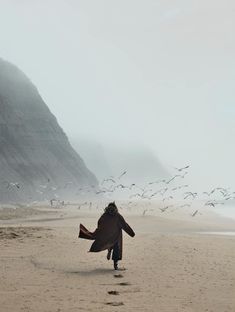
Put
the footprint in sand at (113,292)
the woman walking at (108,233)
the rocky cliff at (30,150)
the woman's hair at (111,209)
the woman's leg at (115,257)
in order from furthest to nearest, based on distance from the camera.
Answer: the rocky cliff at (30,150), the woman's hair at (111,209), the woman walking at (108,233), the woman's leg at (115,257), the footprint in sand at (113,292)

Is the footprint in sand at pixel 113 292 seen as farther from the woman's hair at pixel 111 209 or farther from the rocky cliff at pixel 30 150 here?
the rocky cliff at pixel 30 150

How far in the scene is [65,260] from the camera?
623 inches

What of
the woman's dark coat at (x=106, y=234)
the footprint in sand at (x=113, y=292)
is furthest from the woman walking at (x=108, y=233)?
the footprint in sand at (x=113, y=292)

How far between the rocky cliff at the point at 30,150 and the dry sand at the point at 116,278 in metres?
55.8

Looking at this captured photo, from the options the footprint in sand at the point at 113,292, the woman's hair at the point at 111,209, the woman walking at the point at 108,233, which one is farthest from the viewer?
the woman's hair at the point at 111,209

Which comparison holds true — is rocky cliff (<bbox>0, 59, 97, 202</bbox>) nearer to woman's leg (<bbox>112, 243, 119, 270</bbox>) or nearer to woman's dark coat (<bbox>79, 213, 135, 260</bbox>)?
woman's dark coat (<bbox>79, 213, 135, 260</bbox>)

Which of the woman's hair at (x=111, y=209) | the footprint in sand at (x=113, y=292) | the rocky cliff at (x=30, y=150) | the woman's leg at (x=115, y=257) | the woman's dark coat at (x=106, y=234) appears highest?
the rocky cliff at (x=30, y=150)

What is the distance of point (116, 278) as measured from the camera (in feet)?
41.4

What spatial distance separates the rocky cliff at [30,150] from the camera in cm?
8225

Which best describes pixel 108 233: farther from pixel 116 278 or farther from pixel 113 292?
pixel 113 292

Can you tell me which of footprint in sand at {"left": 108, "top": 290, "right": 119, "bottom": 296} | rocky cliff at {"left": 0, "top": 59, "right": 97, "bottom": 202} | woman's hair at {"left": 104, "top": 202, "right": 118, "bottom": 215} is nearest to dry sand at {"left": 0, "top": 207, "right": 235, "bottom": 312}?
footprint in sand at {"left": 108, "top": 290, "right": 119, "bottom": 296}

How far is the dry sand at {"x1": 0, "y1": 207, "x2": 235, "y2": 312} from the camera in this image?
9.72 meters

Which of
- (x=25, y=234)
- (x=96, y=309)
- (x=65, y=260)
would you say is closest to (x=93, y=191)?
(x=25, y=234)

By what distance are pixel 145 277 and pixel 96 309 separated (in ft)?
12.8
